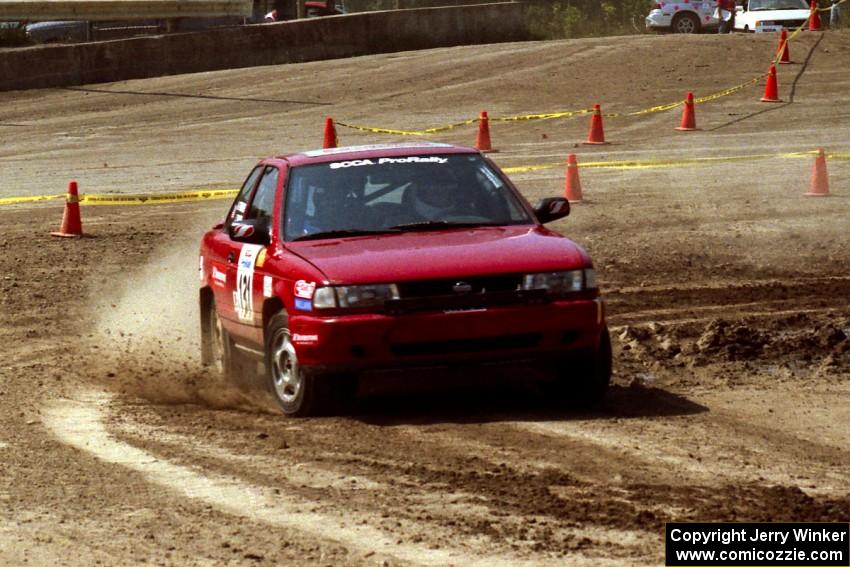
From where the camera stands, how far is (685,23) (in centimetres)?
4547

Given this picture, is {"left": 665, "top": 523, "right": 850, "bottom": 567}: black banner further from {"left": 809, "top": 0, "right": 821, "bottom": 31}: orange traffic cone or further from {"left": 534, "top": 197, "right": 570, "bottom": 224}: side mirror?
{"left": 809, "top": 0, "right": 821, "bottom": 31}: orange traffic cone

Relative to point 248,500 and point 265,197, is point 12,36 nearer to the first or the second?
point 265,197

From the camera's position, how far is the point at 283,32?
3547 cm

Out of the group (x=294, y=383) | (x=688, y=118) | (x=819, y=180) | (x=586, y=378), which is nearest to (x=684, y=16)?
(x=688, y=118)

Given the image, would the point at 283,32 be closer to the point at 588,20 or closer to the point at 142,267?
the point at 588,20

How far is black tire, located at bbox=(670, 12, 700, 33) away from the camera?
45219 millimetres

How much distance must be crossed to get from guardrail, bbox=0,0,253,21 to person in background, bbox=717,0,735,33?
1437 centimetres

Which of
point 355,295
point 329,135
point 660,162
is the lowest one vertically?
point 660,162

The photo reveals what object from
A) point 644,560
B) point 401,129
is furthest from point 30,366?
point 401,129

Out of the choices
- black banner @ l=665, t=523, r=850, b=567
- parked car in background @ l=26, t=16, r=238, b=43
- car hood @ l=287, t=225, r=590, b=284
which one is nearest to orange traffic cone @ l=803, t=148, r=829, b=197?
car hood @ l=287, t=225, r=590, b=284

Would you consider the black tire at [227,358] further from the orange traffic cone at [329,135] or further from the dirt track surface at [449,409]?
the orange traffic cone at [329,135]

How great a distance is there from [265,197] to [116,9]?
77.6 ft

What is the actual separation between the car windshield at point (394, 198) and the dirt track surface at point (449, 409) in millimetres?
1015

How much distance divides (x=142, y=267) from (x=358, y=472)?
8.79 meters
